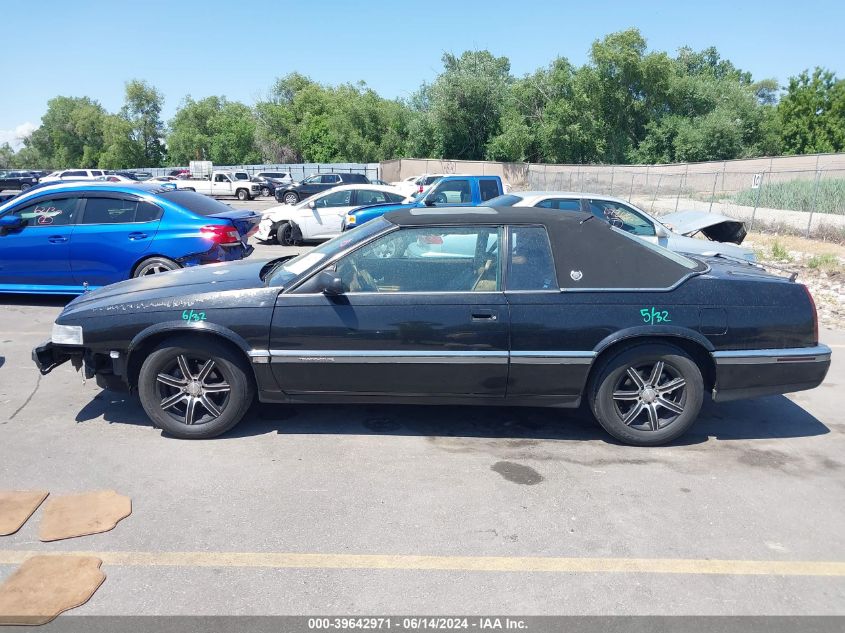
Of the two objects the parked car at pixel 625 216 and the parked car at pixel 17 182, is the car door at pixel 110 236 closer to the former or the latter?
the parked car at pixel 625 216

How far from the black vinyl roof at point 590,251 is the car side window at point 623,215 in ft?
15.5

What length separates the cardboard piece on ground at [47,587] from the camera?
2.92m

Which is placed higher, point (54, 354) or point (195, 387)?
point (54, 354)

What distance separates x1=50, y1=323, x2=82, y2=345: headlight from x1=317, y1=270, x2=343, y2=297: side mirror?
5.79ft

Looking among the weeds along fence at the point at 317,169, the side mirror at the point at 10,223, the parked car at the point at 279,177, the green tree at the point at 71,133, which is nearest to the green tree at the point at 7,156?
the green tree at the point at 71,133

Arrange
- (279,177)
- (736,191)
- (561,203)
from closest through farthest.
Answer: (561,203)
(736,191)
(279,177)

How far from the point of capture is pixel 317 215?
15828mm

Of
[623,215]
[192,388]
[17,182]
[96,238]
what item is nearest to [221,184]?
[17,182]

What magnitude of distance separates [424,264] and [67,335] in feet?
8.47

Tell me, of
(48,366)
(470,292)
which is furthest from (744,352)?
(48,366)

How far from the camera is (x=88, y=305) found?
4.87 m

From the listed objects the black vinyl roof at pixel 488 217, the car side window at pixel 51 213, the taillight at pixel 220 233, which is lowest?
the taillight at pixel 220 233

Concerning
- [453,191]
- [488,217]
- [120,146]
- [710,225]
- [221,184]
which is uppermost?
[120,146]

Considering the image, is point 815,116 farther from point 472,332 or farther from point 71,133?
point 71,133
